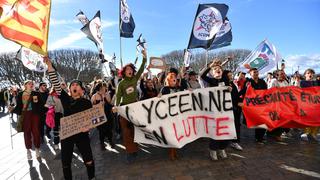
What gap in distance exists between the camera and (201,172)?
525cm

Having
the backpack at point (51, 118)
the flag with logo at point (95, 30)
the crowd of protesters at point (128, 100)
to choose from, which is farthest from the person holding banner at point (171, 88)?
the flag with logo at point (95, 30)

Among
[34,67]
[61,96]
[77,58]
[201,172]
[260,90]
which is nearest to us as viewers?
[61,96]

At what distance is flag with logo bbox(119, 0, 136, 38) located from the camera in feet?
38.7

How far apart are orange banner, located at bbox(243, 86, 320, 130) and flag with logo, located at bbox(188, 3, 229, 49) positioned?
7.64 ft

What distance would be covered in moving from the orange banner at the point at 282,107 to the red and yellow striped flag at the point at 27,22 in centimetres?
460

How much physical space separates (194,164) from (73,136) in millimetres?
2503

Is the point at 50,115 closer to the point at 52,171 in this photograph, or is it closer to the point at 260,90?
the point at 52,171

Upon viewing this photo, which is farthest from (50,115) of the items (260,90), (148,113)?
(260,90)

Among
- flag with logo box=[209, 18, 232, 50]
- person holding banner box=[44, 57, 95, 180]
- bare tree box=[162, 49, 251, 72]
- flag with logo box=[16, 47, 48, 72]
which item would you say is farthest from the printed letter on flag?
bare tree box=[162, 49, 251, 72]

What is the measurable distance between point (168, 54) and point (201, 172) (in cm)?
6204

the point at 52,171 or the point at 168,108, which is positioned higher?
the point at 168,108

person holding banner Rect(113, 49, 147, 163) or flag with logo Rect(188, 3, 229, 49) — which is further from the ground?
flag with logo Rect(188, 3, 229, 49)

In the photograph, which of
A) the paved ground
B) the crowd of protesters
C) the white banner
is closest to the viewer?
the crowd of protesters

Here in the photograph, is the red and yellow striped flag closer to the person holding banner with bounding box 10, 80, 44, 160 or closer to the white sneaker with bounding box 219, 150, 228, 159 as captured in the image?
the person holding banner with bounding box 10, 80, 44, 160
